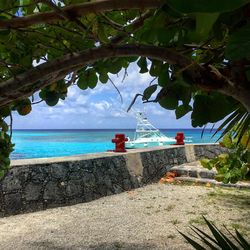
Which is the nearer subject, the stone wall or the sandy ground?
the sandy ground

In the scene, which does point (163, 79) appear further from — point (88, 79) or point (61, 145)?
point (61, 145)

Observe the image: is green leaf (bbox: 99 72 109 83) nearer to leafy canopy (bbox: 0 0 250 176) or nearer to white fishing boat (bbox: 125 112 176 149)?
leafy canopy (bbox: 0 0 250 176)

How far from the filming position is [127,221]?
540cm

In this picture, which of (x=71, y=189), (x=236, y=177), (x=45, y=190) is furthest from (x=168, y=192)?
(x=236, y=177)

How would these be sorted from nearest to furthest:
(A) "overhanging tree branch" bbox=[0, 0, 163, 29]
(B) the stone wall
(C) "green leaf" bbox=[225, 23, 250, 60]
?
(C) "green leaf" bbox=[225, 23, 250, 60] → (A) "overhanging tree branch" bbox=[0, 0, 163, 29] → (B) the stone wall

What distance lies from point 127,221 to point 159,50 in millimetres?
4647

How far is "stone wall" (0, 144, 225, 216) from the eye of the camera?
5.78 m

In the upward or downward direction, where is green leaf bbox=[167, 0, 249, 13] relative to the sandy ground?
upward

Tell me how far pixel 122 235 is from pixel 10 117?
327 cm

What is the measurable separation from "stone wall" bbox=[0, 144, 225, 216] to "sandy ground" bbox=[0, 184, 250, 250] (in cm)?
20

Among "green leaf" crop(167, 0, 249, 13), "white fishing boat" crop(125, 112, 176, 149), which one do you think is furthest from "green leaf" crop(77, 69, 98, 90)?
"white fishing boat" crop(125, 112, 176, 149)

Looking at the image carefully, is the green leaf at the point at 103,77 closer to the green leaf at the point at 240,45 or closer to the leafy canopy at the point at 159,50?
the leafy canopy at the point at 159,50

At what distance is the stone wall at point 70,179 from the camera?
Answer: 19.0 ft

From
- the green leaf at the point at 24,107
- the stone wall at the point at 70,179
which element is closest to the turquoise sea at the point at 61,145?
the stone wall at the point at 70,179
